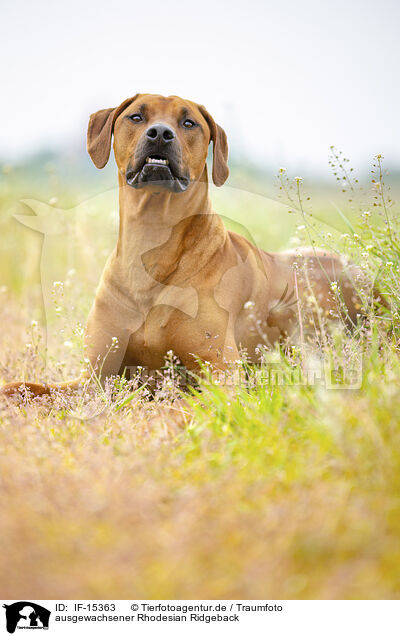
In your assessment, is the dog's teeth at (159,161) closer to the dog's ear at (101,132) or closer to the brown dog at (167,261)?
the brown dog at (167,261)

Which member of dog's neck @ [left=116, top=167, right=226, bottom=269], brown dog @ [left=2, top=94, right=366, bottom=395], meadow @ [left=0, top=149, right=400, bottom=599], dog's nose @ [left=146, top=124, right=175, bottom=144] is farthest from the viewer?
dog's neck @ [left=116, top=167, right=226, bottom=269]

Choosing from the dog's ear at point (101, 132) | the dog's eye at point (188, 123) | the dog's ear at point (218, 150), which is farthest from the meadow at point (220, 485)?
the dog's ear at point (101, 132)

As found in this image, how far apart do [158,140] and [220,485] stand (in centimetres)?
181

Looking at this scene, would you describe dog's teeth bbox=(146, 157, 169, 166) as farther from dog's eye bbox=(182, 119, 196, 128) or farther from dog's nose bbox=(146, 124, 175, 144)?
dog's eye bbox=(182, 119, 196, 128)

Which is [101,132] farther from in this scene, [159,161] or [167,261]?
[167,261]

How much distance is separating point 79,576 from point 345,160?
2.42m

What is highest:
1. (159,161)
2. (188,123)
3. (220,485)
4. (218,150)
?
(188,123)

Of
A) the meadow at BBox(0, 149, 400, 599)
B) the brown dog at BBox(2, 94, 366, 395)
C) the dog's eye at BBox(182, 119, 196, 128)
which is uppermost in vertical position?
the dog's eye at BBox(182, 119, 196, 128)

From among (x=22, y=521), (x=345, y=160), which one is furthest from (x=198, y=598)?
(x=345, y=160)

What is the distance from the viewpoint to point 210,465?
2117 millimetres

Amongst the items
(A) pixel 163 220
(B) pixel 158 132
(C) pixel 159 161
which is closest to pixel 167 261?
(A) pixel 163 220

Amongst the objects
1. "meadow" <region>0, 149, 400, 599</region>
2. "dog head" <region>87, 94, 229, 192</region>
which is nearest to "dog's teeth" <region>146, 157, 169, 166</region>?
"dog head" <region>87, 94, 229, 192</region>

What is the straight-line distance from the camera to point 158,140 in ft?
10.1

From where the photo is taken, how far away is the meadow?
155cm
